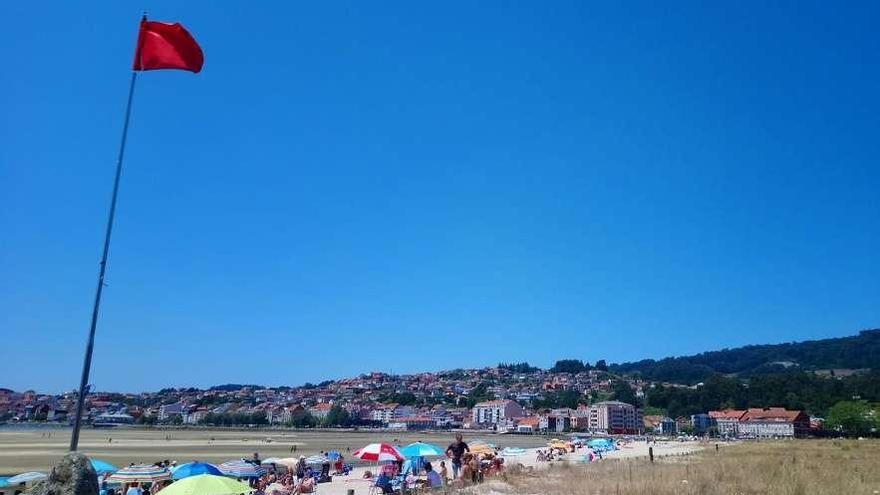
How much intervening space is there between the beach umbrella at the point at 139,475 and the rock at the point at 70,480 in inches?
574

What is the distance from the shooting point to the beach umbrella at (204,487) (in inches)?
498

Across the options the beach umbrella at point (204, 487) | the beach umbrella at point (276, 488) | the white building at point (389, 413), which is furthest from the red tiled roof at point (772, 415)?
the beach umbrella at point (204, 487)

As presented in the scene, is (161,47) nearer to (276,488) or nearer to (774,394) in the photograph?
(276,488)

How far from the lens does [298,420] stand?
136 m

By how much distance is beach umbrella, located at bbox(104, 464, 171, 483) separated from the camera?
19016 mm

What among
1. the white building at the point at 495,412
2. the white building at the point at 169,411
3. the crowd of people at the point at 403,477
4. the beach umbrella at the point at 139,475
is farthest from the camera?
the white building at the point at 169,411

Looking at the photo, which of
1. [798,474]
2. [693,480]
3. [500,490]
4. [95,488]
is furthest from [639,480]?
[95,488]

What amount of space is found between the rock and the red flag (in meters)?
5.49

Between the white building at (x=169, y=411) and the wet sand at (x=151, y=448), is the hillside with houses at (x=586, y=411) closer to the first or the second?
the white building at (x=169, y=411)

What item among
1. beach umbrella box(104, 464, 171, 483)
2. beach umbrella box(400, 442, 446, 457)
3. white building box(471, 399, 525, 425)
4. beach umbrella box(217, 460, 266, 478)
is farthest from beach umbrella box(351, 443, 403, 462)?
white building box(471, 399, 525, 425)

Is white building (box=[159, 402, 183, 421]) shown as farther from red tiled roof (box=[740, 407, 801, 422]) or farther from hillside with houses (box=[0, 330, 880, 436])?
red tiled roof (box=[740, 407, 801, 422])

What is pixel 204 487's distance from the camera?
1277cm

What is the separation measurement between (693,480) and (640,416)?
125 metres

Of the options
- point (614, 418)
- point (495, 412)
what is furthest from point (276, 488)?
point (495, 412)
